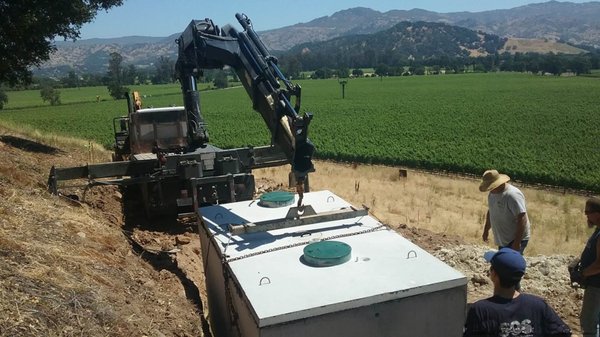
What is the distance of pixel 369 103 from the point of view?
57.2 meters

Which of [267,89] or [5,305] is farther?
[267,89]

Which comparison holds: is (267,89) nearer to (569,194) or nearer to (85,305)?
(85,305)

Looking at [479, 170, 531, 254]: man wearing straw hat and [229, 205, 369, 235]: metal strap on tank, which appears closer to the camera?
[229, 205, 369, 235]: metal strap on tank

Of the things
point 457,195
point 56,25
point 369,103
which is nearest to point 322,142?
point 457,195

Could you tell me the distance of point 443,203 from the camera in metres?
15.8

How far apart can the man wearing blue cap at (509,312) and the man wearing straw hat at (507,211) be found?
8.39ft

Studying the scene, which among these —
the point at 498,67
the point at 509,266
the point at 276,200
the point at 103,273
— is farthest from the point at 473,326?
the point at 498,67

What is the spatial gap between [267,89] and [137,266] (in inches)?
121

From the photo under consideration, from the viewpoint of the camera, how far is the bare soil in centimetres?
403

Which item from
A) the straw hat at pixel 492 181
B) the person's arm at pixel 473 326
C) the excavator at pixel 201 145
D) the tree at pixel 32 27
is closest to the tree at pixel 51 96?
the tree at pixel 32 27

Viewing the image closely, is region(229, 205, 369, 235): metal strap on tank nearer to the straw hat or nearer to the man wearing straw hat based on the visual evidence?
the straw hat

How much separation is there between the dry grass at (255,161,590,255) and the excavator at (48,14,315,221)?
525 cm

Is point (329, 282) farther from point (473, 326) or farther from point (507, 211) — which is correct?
point (507, 211)

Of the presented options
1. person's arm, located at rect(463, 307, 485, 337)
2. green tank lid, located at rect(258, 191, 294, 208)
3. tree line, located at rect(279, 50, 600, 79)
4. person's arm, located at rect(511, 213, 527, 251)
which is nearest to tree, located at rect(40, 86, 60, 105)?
green tank lid, located at rect(258, 191, 294, 208)
